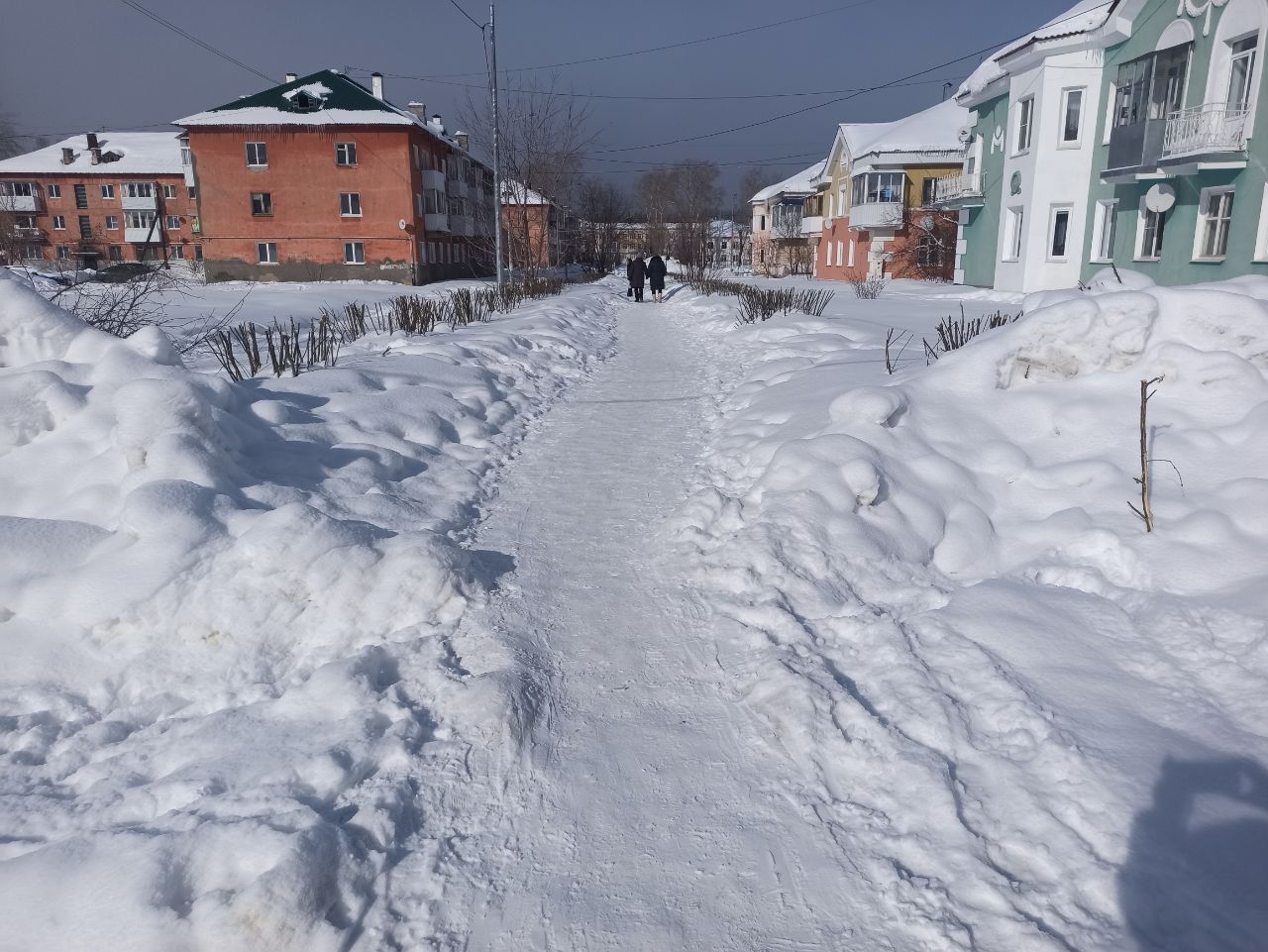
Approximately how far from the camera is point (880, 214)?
35906 mm

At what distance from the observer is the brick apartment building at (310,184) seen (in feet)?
120

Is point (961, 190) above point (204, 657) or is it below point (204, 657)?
above

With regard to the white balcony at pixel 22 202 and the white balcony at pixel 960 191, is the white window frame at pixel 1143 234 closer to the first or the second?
the white balcony at pixel 960 191

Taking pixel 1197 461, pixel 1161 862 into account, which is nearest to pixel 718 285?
pixel 1197 461

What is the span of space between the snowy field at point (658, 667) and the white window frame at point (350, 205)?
35.6 meters

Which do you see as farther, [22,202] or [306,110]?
[22,202]

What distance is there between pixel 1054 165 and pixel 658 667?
1013 inches

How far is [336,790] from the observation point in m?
2.48

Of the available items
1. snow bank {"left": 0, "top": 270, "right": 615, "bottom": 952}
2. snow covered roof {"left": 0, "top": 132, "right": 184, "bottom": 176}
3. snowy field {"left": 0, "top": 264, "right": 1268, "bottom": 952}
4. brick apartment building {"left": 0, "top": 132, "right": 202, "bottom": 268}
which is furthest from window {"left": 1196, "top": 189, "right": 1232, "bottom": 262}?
snow covered roof {"left": 0, "top": 132, "right": 184, "bottom": 176}

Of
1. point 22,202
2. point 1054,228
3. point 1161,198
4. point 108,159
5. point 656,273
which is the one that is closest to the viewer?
point 1161,198

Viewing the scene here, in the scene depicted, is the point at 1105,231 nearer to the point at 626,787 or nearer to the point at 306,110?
the point at 626,787

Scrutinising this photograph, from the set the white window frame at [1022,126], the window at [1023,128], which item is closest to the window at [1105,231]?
the white window frame at [1022,126]

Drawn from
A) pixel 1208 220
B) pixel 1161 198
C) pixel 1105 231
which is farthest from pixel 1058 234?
pixel 1208 220

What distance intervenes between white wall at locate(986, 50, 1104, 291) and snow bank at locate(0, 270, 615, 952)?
2387 centimetres
